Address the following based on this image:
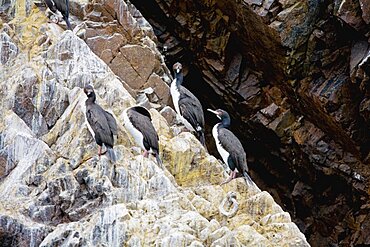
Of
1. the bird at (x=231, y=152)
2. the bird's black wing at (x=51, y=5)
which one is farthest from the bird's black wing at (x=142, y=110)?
the bird's black wing at (x=51, y=5)

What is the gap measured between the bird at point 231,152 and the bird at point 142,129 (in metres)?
1.40

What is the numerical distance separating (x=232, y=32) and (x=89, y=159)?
899 cm

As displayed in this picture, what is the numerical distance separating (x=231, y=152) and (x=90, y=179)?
3.05 meters

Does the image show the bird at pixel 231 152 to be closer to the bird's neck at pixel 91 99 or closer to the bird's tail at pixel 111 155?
the bird's tail at pixel 111 155

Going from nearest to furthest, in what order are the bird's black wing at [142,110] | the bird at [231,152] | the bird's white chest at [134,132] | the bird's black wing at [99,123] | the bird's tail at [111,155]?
the bird's black wing at [99,123] → the bird's tail at [111,155] → the bird's white chest at [134,132] → the bird at [231,152] → the bird's black wing at [142,110]

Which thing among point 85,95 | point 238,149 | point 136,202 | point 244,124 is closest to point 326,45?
point 244,124

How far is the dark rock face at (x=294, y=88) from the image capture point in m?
20.4

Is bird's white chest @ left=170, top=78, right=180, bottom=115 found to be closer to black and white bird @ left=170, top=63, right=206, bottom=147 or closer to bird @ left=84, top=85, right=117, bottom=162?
black and white bird @ left=170, top=63, right=206, bottom=147

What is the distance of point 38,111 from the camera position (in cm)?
1602

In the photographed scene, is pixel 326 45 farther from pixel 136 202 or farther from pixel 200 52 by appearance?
pixel 136 202

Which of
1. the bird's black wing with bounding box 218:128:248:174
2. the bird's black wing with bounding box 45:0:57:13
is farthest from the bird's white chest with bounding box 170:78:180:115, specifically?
the bird's black wing with bounding box 45:0:57:13

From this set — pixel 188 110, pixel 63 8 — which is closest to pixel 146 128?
pixel 188 110

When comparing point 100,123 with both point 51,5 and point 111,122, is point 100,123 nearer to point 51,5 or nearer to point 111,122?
point 111,122

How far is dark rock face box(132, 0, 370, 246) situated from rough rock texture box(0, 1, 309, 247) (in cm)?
521
